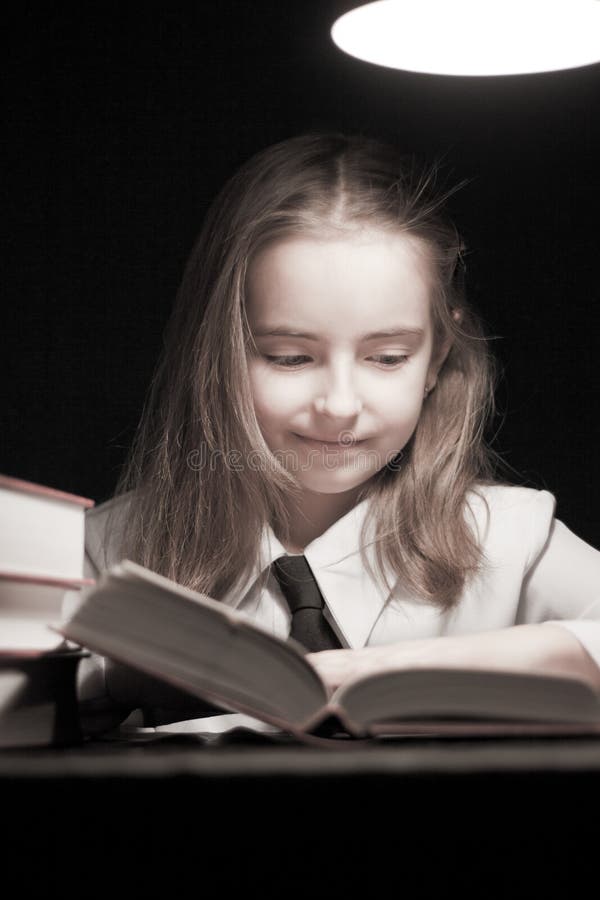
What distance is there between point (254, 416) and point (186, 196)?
55 centimetres

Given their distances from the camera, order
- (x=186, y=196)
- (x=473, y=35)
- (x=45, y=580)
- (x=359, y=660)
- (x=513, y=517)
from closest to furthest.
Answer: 1. (x=45, y=580)
2. (x=359, y=660)
3. (x=473, y=35)
4. (x=513, y=517)
5. (x=186, y=196)

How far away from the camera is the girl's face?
1426 millimetres

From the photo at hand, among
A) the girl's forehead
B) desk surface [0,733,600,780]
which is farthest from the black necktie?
desk surface [0,733,600,780]

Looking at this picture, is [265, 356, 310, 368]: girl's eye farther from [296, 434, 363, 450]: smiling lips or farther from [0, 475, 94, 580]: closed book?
[0, 475, 94, 580]: closed book

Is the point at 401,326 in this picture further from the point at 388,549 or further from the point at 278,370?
the point at 388,549

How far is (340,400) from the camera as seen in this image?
1409 mm

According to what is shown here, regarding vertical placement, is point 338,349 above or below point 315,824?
above

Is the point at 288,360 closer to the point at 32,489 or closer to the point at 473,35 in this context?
the point at 473,35

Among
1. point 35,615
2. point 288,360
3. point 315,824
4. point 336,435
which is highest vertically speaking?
point 288,360

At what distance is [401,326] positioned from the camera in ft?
4.77

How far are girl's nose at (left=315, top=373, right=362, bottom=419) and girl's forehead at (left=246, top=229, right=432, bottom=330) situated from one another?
8cm

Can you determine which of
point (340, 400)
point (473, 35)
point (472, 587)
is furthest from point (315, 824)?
point (473, 35)

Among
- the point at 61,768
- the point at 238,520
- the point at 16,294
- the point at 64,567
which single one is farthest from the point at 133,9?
the point at 61,768

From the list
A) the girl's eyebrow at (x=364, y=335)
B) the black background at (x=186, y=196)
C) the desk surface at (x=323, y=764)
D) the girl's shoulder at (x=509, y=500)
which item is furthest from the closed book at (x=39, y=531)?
the black background at (x=186, y=196)
